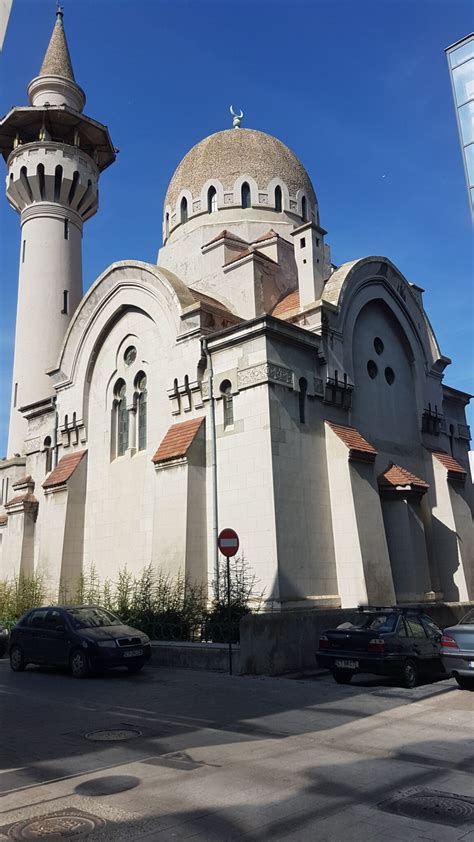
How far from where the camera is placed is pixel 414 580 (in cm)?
2189

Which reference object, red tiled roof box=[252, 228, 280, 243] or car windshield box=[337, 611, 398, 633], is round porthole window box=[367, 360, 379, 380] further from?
car windshield box=[337, 611, 398, 633]

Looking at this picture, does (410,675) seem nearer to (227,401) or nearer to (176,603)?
(176,603)

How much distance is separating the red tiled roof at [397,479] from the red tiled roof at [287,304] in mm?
6459

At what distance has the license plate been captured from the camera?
41.6 ft

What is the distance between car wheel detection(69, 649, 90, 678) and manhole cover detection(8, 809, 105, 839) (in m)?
8.73

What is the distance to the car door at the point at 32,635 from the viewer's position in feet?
50.4

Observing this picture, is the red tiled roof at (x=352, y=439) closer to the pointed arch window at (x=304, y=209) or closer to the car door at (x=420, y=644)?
the car door at (x=420, y=644)

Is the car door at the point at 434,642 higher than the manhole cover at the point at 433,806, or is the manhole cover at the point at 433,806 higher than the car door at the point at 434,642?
the car door at the point at 434,642

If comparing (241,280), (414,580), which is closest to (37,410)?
(241,280)

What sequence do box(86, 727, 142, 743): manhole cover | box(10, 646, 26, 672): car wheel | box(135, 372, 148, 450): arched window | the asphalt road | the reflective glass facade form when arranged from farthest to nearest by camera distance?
box(135, 372, 148, 450): arched window
box(10, 646, 26, 672): car wheel
the reflective glass facade
box(86, 727, 142, 743): manhole cover
the asphalt road

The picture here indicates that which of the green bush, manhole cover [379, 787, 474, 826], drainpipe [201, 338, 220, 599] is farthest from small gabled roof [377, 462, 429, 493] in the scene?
manhole cover [379, 787, 474, 826]

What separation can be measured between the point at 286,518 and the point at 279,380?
4.03m

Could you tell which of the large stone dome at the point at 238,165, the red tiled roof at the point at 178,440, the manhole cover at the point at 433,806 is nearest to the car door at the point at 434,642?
the manhole cover at the point at 433,806

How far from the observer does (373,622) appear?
13.3 metres
